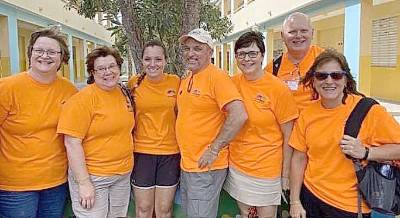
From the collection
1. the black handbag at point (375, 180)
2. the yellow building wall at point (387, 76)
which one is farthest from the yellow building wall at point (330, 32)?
the black handbag at point (375, 180)

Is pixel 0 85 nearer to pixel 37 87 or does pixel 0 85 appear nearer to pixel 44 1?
pixel 37 87

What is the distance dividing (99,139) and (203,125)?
667mm

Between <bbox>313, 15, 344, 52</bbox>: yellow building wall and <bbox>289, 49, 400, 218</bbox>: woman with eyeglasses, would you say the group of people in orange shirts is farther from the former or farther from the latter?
<bbox>313, 15, 344, 52</bbox>: yellow building wall

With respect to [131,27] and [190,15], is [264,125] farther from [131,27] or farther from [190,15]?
[131,27]

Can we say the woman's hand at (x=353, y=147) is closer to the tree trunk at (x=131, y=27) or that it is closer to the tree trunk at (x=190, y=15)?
the tree trunk at (x=190, y=15)

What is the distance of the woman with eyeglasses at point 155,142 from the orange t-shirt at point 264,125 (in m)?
0.52

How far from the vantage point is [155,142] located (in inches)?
124

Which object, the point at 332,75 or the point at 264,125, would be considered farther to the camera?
the point at 264,125

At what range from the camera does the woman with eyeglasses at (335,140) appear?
246cm

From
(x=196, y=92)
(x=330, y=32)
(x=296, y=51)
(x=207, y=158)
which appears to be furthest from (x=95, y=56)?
(x=330, y=32)

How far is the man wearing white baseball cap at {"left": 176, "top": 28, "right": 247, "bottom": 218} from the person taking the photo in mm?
2848

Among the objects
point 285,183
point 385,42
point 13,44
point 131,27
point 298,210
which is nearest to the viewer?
point 298,210

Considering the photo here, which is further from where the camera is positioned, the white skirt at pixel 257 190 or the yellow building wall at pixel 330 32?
the yellow building wall at pixel 330 32

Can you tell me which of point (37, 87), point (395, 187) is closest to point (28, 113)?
point (37, 87)
